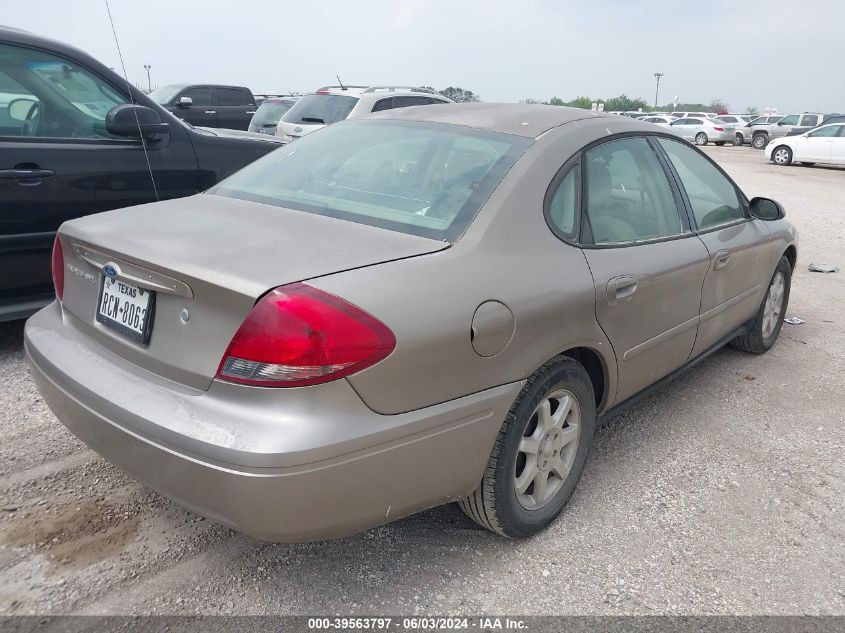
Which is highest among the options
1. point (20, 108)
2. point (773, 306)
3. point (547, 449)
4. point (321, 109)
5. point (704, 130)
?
point (20, 108)

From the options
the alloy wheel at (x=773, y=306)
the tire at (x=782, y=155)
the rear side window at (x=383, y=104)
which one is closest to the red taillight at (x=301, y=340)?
the alloy wheel at (x=773, y=306)

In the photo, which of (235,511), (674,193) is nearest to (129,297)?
(235,511)

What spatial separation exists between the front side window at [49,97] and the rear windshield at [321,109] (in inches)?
248

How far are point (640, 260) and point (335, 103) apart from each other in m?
8.56

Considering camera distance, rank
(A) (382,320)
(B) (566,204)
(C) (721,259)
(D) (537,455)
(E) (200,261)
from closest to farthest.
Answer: (A) (382,320) < (E) (200,261) < (D) (537,455) < (B) (566,204) < (C) (721,259)

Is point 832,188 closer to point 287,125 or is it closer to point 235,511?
point 287,125

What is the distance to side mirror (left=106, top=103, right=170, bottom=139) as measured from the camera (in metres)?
4.09

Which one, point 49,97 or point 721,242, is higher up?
point 49,97

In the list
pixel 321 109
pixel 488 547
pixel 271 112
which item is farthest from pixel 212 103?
pixel 488 547

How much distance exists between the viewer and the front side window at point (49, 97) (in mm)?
3900

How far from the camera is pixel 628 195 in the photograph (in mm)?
3102

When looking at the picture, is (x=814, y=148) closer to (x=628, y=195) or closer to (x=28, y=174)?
(x=628, y=195)

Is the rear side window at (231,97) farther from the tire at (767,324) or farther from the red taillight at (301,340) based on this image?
the red taillight at (301,340)

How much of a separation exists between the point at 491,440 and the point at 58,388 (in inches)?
57.0
